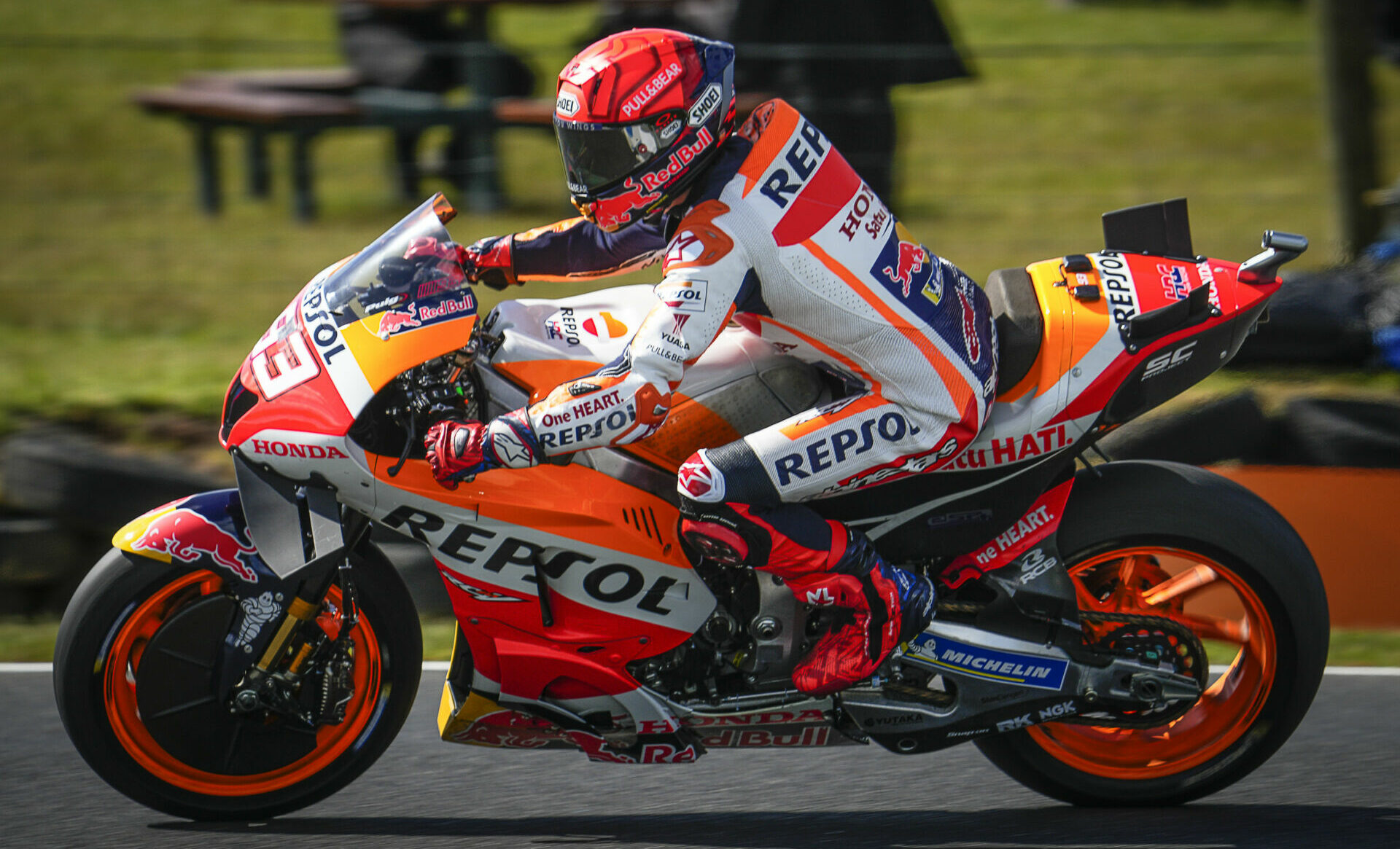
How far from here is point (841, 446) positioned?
3381mm

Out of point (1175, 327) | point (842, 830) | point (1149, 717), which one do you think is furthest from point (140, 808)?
point (1175, 327)

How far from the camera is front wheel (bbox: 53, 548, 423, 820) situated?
3.49 metres

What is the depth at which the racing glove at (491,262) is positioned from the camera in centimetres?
371

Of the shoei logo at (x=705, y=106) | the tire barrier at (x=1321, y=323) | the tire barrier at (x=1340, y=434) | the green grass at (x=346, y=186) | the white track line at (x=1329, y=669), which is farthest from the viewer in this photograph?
the green grass at (x=346, y=186)

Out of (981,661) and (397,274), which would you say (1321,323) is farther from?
(397,274)

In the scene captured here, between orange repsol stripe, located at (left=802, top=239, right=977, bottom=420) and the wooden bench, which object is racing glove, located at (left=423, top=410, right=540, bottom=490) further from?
the wooden bench

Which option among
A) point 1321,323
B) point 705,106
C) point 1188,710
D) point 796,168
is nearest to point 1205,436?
point 1321,323

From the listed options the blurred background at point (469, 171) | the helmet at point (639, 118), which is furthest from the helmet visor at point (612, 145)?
the blurred background at point (469, 171)

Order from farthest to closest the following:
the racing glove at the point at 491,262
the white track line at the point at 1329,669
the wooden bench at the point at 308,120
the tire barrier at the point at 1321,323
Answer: the wooden bench at the point at 308,120 < the tire barrier at the point at 1321,323 < the white track line at the point at 1329,669 < the racing glove at the point at 491,262

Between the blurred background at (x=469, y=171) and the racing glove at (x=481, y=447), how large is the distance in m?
2.97

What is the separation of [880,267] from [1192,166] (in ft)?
25.6

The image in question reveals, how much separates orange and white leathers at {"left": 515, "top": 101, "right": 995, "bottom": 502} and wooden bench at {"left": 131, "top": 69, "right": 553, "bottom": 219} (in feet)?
20.6

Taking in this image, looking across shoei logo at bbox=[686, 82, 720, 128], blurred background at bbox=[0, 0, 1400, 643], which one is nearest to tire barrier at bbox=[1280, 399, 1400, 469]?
blurred background at bbox=[0, 0, 1400, 643]

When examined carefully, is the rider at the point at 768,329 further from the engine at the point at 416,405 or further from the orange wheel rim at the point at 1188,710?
the orange wheel rim at the point at 1188,710
